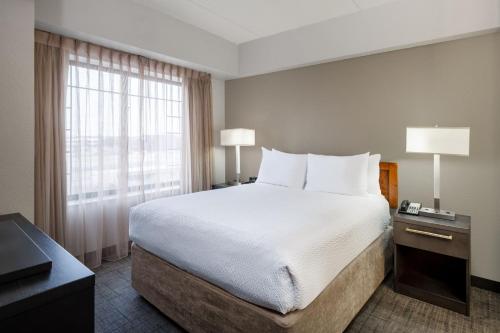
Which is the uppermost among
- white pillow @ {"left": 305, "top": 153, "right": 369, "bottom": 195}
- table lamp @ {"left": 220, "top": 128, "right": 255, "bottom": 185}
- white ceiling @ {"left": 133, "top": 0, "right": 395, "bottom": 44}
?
white ceiling @ {"left": 133, "top": 0, "right": 395, "bottom": 44}

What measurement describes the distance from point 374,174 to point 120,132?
2.72 metres

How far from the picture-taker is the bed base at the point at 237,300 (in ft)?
4.66

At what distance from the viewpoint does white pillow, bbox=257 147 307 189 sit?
3199mm

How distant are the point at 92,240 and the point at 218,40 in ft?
9.52

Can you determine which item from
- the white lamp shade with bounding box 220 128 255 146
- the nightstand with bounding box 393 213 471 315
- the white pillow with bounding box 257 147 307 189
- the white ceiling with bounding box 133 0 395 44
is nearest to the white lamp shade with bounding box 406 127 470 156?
the nightstand with bounding box 393 213 471 315

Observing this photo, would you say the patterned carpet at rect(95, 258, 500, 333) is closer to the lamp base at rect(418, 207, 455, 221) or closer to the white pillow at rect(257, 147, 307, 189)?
the lamp base at rect(418, 207, 455, 221)

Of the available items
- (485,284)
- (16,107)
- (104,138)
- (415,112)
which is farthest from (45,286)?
(485,284)

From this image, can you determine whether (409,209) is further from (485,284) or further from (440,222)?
(485,284)

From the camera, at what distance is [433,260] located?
2.61 meters

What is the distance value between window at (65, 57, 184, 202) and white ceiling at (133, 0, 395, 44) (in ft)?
2.60

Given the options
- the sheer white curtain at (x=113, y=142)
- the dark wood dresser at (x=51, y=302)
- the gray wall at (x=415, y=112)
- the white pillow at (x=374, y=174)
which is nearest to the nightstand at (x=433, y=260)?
the gray wall at (x=415, y=112)

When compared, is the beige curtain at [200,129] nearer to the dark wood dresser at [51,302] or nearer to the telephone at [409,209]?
the telephone at [409,209]

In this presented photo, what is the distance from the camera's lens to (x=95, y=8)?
2.62 m

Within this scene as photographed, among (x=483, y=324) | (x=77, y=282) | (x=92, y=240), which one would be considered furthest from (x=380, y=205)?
(x=92, y=240)
